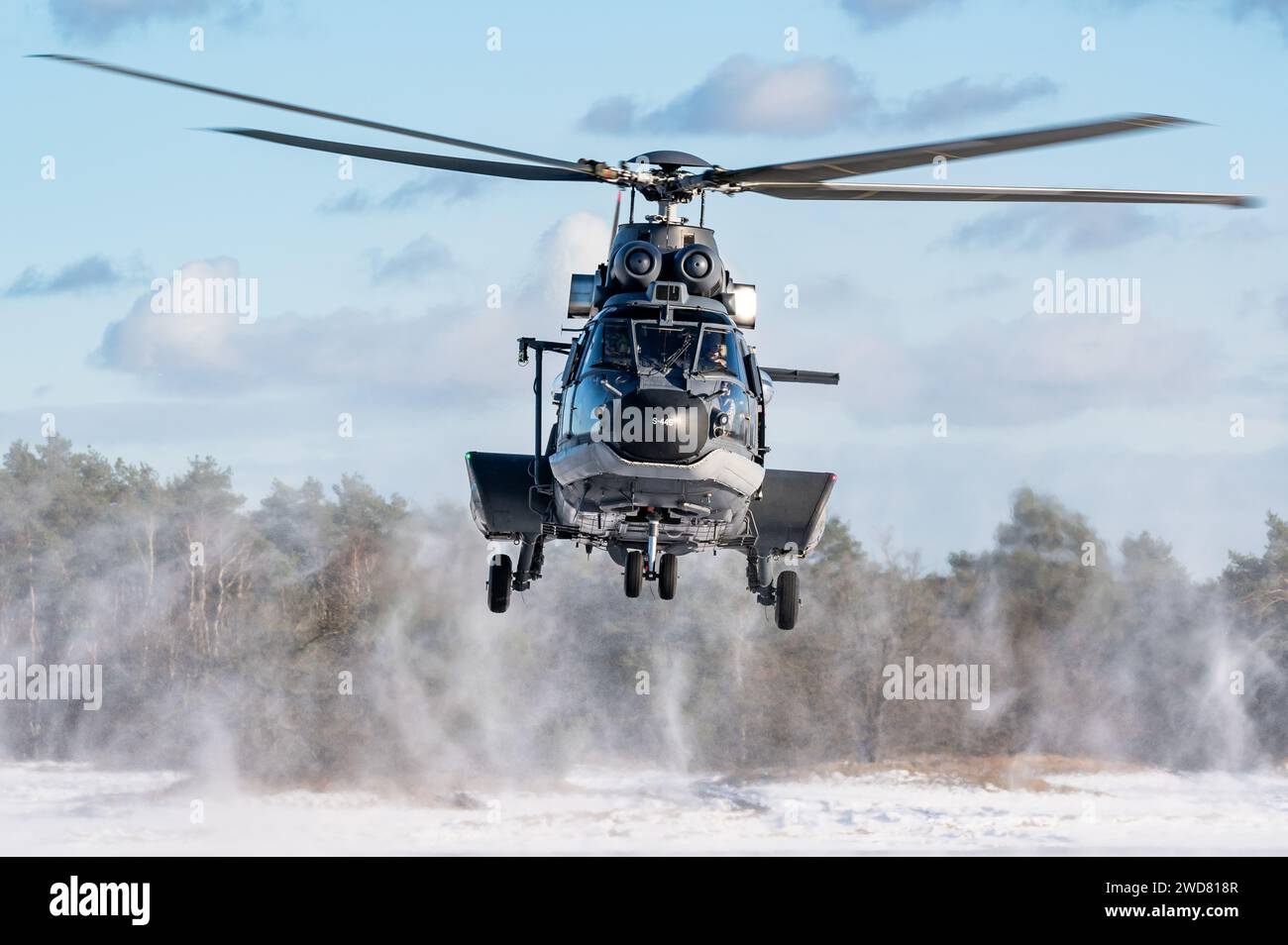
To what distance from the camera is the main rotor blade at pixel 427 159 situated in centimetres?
1922

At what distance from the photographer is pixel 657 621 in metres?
56.0

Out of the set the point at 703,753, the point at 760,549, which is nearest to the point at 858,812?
the point at 703,753

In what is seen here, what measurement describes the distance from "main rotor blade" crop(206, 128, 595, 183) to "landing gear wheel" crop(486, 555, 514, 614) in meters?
5.78

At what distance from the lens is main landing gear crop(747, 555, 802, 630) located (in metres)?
24.4

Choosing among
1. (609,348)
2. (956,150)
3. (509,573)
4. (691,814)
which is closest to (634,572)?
(509,573)

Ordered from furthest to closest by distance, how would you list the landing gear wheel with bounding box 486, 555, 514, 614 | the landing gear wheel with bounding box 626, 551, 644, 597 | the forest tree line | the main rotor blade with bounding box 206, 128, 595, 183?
the forest tree line → the landing gear wheel with bounding box 486, 555, 514, 614 → the landing gear wheel with bounding box 626, 551, 644, 597 → the main rotor blade with bounding box 206, 128, 595, 183

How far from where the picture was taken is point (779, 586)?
2470 cm

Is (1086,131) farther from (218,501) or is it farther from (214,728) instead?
(218,501)

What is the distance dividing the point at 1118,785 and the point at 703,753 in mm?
12369

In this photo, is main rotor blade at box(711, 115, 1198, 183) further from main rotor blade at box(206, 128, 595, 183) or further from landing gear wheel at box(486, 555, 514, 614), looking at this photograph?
landing gear wheel at box(486, 555, 514, 614)

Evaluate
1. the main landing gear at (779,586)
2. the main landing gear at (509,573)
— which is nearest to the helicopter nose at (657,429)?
the main landing gear at (779,586)

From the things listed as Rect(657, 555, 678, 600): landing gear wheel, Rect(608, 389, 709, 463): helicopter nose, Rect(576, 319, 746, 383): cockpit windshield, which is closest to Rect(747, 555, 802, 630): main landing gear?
Rect(657, 555, 678, 600): landing gear wheel

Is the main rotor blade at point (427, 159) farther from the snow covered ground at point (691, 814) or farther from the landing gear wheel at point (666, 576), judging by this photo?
the snow covered ground at point (691, 814)

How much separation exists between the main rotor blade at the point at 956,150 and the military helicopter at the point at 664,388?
0.09 feet
